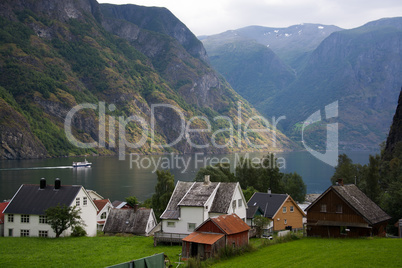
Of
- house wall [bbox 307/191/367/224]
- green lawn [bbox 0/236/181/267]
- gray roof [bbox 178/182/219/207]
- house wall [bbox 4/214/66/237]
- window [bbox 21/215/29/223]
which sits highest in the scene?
gray roof [bbox 178/182/219/207]

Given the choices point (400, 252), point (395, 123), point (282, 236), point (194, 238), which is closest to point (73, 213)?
point (194, 238)

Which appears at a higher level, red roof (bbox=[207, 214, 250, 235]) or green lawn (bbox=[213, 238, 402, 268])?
red roof (bbox=[207, 214, 250, 235])

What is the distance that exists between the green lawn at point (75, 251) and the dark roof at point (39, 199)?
4196 mm

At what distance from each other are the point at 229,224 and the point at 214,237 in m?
2.63

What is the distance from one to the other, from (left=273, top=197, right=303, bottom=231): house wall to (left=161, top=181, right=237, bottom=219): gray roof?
10193 millimetres

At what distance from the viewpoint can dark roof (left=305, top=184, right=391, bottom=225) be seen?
4100cm

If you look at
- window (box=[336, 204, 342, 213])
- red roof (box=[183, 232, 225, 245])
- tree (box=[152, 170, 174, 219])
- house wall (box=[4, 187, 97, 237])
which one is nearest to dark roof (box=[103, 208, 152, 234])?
house wall (box=[4, 187, 97, 237])

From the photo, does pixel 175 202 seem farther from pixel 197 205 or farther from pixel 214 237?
pixel 214 237

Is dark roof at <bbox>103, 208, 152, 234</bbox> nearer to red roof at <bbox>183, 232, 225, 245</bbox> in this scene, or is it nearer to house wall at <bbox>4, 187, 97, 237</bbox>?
house wall at <bbox>4, 187, 97, 237</bbox>

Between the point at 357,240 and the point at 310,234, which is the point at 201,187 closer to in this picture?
the point at 310,234

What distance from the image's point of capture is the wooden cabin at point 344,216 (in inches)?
1606

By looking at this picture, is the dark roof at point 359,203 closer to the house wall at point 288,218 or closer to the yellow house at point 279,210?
the yellow house at point 279,210

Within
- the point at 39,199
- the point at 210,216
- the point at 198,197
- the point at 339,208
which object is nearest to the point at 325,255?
the point at 339,208

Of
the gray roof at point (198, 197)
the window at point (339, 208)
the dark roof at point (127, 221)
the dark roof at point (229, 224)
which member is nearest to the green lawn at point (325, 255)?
the dark roof at point (229, 224)
